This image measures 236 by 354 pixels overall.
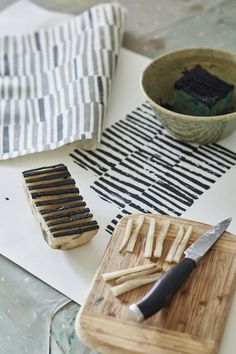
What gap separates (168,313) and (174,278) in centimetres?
4

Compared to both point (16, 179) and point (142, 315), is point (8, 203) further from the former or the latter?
point (142, 315)


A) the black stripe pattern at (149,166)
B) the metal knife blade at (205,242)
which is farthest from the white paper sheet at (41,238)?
the metal knife blade at (205,242)

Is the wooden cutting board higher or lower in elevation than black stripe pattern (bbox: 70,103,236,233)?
higher

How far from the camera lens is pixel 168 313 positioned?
62 centimetres

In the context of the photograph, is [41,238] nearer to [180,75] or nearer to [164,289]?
[164,289]

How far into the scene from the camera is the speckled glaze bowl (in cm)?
86

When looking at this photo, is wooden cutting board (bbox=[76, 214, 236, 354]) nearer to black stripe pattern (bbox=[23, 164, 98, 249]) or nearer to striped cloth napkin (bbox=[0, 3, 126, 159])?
black stripe pattern (bbox=[23, 164, 98, 249])

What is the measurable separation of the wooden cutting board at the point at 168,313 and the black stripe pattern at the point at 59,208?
49mm

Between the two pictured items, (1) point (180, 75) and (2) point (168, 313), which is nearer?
(2) point (168, 313)

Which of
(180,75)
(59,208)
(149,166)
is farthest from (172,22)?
(59,208)

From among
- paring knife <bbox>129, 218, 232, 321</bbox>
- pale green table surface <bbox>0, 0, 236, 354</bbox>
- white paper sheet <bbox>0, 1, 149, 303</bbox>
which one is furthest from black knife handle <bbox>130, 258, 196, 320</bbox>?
pale green table surface <bbox>0, 0, 236, 354</bbox>

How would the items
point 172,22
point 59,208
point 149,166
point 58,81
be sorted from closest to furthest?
1. point 59,208
2. point 149,166
3. point 58,81
4. point 172,22

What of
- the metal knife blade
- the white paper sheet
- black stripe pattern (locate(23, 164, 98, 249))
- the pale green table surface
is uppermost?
the metal knife blade

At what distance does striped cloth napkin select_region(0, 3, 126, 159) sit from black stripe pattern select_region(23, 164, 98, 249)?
14cm
